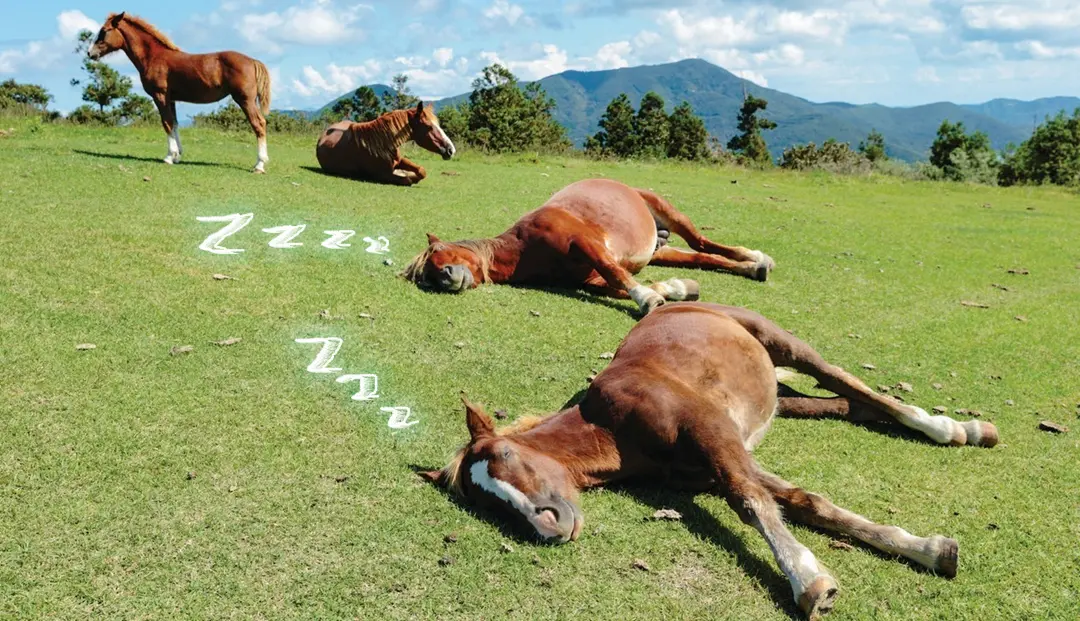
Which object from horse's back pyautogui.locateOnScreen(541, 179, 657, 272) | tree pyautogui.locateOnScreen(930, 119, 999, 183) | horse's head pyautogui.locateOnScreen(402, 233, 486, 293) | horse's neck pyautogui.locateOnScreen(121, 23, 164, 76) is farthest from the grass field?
tree pyautogui.locateOnScreen(930, 119, 999, 183)

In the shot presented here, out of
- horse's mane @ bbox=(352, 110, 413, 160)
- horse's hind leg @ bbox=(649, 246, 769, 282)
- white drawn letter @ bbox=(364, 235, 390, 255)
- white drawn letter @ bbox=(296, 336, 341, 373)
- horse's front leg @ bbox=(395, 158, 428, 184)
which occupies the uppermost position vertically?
horse's mane @ bbox=(352, 110, 413, 160)

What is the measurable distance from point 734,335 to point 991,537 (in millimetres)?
1838

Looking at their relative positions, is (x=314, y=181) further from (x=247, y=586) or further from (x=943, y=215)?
Result: (x=943, y=215)

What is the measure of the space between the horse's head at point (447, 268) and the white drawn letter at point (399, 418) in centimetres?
242

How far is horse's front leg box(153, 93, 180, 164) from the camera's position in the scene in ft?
40.3

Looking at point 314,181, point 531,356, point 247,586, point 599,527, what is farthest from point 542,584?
point 314,181

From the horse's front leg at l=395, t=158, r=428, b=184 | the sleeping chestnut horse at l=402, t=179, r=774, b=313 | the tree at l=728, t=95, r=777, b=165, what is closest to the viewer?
the sleeping chestnut horse at l=402, t=179, r=774, b=313

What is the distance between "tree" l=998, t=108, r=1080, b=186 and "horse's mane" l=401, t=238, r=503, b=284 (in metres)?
43.2

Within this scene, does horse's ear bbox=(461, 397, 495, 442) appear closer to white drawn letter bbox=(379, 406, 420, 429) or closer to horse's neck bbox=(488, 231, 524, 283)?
white drawn letter bbox=(379, 406, 420, 429)

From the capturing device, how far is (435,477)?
443cm

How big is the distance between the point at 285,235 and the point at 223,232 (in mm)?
656

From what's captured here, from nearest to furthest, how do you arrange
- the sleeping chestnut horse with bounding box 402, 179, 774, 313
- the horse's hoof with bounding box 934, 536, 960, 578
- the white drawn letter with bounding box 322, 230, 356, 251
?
the horse's hoof with bounding box 934, 536, 960, 578, the sleeping chestnut horse with bounding box 402, 179, 774, 313, the white drawn letter with bounding box 322, 230, 356, 251

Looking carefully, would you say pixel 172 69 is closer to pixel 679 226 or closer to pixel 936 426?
pixel 679 226

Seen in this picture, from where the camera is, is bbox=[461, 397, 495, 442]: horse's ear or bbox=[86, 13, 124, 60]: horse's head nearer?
bbox=[461, 397, 495, 442]: horse's ear
